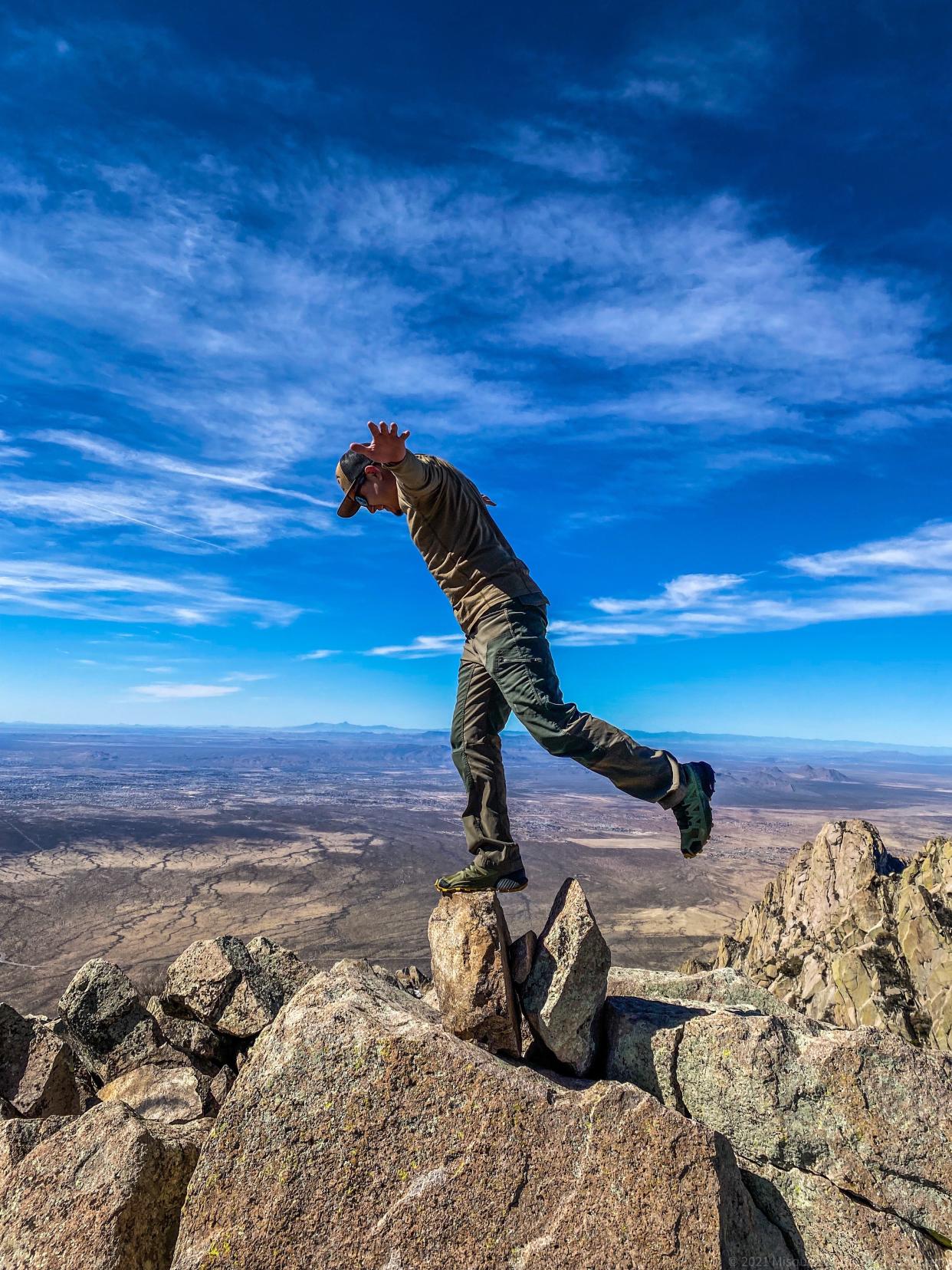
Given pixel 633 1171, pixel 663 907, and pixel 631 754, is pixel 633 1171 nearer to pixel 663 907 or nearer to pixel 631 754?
pixel 631 754

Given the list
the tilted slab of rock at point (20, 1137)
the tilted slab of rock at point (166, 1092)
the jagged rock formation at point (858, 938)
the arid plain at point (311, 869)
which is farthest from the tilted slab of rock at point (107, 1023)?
the arid plain at point (311, 869)

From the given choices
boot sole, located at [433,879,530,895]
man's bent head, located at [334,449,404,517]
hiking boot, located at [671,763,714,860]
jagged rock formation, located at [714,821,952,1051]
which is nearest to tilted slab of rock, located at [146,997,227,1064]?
boot sole, located at [433,879,530,895]

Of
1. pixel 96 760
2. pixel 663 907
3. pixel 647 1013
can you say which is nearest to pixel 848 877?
pixel 647 1013

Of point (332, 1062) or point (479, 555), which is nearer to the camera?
point (332, 1062)

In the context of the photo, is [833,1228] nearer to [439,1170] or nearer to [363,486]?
[439,1170]

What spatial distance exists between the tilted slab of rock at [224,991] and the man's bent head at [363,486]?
3574mm

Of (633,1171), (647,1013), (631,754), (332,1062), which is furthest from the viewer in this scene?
(647,1013)

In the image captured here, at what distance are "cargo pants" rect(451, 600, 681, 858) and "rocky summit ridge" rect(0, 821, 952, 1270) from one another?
650 millimetres

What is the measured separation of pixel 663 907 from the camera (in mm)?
46781

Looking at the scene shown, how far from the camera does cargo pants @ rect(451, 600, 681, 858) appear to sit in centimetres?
394

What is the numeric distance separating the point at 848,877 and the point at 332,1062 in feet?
54.7

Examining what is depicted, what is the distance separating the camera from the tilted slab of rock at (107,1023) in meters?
5.38

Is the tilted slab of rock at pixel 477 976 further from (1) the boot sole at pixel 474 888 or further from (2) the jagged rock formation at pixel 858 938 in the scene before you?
(2) the jagged rock formation at pixel 858 938

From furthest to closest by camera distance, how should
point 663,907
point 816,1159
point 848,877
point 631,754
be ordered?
point 663,907
point 848,877
point 631,754
point 816,1159
